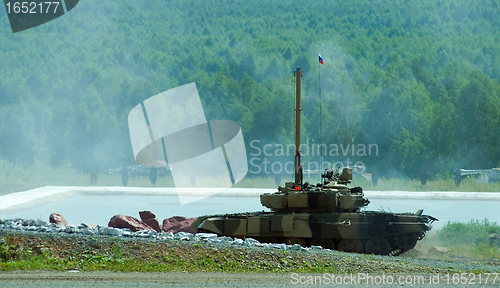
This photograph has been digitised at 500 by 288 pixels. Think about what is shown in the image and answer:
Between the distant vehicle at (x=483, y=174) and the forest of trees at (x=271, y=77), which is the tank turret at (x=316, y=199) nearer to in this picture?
the forest of trees at (x=271, y=77)

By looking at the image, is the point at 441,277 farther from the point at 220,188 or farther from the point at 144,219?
the point at 220,188

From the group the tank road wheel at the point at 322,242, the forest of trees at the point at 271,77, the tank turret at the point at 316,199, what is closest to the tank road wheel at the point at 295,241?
the tank road wheel at the point at 322,242

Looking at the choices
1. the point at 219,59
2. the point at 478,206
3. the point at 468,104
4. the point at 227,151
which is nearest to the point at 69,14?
the point at 219,59

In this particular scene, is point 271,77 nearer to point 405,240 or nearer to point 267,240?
point 267,240

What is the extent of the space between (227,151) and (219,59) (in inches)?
1389

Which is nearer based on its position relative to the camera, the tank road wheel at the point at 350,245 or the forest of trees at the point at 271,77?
the tank road wheel at the point at 350,245

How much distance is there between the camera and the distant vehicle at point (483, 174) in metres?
42.8

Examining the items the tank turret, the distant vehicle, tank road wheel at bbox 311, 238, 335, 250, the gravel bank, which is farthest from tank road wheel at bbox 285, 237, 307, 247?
the distant vehicle

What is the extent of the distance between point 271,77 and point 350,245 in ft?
140

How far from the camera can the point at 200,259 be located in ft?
44.5

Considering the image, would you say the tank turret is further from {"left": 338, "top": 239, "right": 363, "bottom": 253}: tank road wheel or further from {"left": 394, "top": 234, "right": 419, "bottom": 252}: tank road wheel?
{"left": 394, "top": 234, "right": 419, "bottom": 252}: tank road wheel

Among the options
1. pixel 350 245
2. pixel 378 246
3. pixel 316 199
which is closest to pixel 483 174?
pixel 378 246

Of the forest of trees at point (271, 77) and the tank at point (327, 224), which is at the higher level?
the forest of trees at point (271, 77)

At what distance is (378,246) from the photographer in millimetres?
16953
